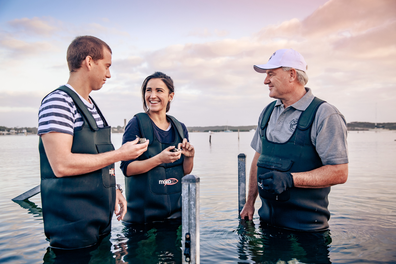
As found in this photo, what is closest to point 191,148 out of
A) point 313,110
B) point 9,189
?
point 313,110

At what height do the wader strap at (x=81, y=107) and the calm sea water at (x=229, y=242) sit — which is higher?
the wader strap at (x=81, y=107)

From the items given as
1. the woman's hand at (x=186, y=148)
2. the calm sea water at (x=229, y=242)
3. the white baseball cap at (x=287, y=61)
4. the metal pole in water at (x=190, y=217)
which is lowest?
the calm sea water at (x=229, y=242)

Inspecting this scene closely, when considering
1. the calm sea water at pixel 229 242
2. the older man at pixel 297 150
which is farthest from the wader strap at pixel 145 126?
the older man at pixel 297 150

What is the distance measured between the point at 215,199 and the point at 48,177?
256 inches

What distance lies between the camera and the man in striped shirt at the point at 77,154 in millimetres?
2635

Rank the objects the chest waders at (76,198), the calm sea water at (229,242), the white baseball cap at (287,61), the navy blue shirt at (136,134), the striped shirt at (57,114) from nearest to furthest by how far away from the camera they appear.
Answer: the striped shirt at (57,114) → the chest waders at (76,198) → the calm sea water at (229,242) → the white baseball cap at (287,61) → the navy blue shirt at (136,134)

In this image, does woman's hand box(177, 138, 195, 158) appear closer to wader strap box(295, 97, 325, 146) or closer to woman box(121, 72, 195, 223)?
woman box(121, 72, 195, 223)

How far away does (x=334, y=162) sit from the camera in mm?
3480

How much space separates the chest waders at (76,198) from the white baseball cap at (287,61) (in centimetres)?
245

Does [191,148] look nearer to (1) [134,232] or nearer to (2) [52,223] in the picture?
(1) [134,232]

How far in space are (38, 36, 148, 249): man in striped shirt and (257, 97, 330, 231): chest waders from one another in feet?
5.97

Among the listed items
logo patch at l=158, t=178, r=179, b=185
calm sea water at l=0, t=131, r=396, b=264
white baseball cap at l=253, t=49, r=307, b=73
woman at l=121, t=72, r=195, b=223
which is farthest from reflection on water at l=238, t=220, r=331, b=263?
white baseball cap at l=253, t=49, r=307, b=73

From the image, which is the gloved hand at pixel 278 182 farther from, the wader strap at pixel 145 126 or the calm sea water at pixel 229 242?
the wader strap at pixel 145 126

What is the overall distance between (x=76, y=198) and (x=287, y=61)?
308cm
